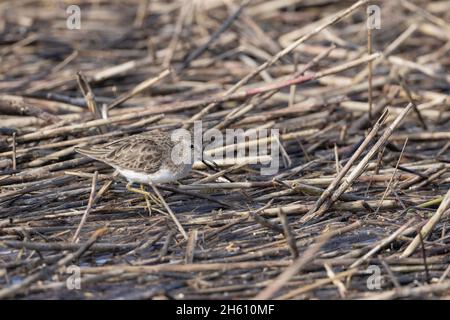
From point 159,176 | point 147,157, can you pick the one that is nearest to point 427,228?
point 159,176

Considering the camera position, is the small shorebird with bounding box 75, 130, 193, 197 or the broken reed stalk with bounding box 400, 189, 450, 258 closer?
the broken reed stalk with bounding box 400, 189, 450, 258

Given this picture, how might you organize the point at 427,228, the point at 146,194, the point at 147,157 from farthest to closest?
the point at 147,157 < the point at 146,194 < the point at 427,228

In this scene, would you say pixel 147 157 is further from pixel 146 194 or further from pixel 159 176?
pixel 146 194

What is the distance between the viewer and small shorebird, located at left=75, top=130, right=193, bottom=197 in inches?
279

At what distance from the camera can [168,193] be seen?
7.33 meters

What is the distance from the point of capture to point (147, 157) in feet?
23.5

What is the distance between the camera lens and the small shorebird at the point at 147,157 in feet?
23.2

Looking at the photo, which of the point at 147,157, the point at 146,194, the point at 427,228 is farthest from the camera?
the point at 147,157

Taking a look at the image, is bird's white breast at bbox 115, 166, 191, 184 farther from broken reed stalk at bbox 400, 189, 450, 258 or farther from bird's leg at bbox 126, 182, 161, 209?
broken reed stalk at bbox 400, 189, 450, 258

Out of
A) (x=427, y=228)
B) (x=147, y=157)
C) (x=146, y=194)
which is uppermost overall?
(x=147, y=157)

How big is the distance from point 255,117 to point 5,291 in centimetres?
429

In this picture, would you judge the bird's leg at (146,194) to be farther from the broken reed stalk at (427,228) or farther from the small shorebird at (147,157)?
the broken reed stalk at (427,228)

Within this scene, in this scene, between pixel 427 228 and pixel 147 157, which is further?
pixel 147 157

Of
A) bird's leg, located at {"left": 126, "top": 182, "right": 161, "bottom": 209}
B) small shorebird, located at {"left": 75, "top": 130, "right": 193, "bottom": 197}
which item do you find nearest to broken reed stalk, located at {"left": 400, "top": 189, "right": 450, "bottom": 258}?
small shorebird, located at {"left": 75, "top": 130, "right": 193, "bottom": 197}
